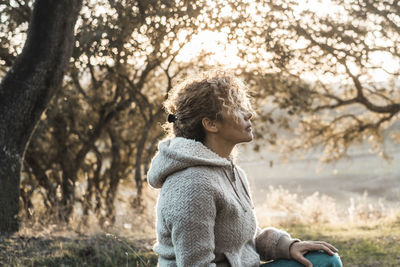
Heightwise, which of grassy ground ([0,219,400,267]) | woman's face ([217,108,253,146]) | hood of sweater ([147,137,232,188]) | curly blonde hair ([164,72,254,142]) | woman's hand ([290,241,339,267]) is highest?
curly blonde hair ([164,72,254,142])

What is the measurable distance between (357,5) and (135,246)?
544 cm

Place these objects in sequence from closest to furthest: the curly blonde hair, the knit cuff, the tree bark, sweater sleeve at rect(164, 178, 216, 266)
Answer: sweater sleeve at rect(164, 178, 216, 266) < the curly blonde hair < the knit cuff < the tree bark

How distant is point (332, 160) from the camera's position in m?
13.1

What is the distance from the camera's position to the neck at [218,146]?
2.52 metres

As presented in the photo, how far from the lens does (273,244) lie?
2.71 m

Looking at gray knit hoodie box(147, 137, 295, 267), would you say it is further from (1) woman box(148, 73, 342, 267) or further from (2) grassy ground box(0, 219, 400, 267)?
(2) grassy ground box(0, 219, 400, 267)

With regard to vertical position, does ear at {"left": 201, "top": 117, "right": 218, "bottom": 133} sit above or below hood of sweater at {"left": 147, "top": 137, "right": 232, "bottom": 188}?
above

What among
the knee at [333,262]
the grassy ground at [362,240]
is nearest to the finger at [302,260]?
the knee at [333,262]

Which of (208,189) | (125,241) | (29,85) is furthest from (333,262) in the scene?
(29,85)

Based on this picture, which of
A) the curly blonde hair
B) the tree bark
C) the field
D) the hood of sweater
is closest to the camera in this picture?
the hood of sweater

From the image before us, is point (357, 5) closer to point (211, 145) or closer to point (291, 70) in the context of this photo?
point (291, 70)

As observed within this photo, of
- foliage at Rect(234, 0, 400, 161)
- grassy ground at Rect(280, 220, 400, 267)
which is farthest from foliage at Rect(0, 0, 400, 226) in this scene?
grassy ground at Rect(280, 220, 400, 267)

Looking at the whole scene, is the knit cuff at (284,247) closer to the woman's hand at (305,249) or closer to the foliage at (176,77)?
the woman's hand at (305,249)

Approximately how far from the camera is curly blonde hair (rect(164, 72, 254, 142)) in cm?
246
